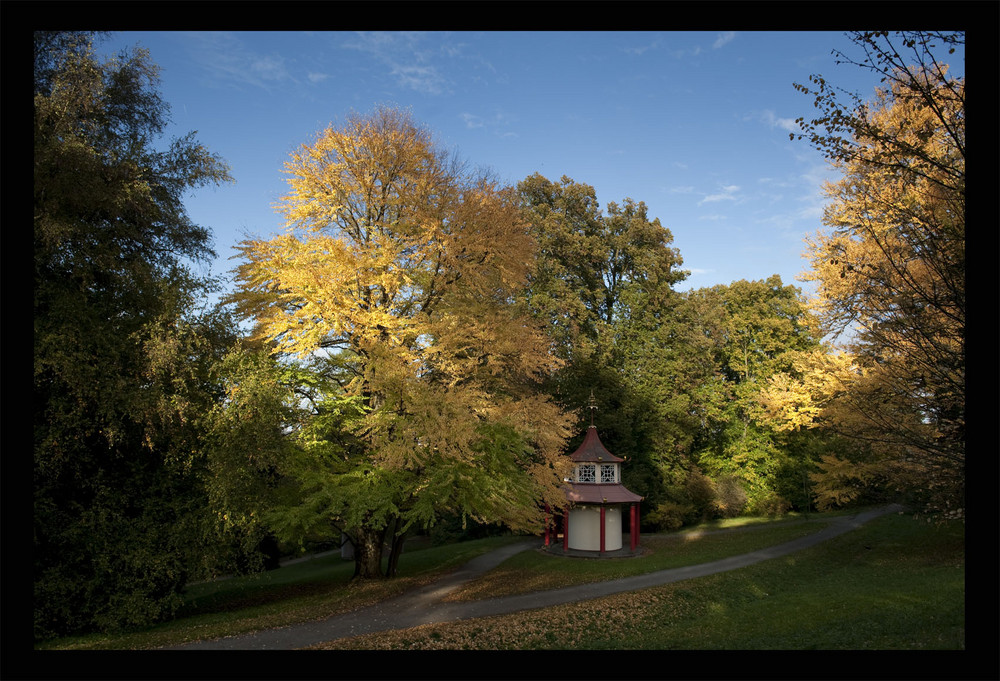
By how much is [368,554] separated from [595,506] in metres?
9.24

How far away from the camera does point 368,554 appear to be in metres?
15.1

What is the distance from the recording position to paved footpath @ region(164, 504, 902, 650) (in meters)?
9.77

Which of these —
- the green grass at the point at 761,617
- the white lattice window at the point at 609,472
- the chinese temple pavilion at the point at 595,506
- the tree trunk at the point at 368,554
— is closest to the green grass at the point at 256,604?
the tree trunk at the point at 368,554

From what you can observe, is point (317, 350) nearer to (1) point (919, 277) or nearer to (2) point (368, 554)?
(2) point (368, 554)

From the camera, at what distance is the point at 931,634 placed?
782 centimetres

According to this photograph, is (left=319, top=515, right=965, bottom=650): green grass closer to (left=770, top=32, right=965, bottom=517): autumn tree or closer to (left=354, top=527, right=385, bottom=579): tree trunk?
(left=770, top=32, right=965, bottom=517): autumn tree

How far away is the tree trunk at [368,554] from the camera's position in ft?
49.1

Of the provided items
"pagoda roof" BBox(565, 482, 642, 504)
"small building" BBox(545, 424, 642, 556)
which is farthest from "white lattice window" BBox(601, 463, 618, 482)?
"pagoda roof" BBox(565, 482, 642, 504)

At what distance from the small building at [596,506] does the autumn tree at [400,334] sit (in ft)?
21.6

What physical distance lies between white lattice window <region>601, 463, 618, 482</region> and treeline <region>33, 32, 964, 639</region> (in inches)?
278

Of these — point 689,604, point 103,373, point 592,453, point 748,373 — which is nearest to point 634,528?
point 592,453

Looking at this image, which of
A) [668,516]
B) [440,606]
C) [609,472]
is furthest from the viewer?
[668,516]

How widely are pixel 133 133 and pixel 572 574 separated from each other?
16761mm

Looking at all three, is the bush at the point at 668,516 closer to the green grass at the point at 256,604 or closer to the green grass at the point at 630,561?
the green grass at the point at 630,561
